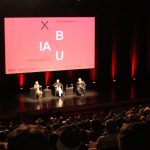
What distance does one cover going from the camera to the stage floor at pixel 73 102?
35.1 ft

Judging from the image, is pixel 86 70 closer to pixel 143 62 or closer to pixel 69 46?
pixel 69 46

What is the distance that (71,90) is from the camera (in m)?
12.6

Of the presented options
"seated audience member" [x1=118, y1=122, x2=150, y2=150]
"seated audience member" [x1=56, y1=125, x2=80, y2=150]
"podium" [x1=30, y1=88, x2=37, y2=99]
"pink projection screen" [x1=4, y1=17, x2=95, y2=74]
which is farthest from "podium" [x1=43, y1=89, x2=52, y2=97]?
"seated audience member" [x1=118, y1=122, x2=150, y2=150]

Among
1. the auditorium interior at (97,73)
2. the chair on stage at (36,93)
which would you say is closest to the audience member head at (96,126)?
the auditorium interior at (97,73)

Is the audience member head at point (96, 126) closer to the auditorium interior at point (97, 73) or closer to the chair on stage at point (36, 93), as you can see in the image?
the auditorium interior at point (97, 73)

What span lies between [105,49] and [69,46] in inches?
79.1

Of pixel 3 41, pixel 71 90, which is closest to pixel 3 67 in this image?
pixel 3 41

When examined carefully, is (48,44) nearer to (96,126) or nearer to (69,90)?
(69,90)

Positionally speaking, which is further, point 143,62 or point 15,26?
point 143,62

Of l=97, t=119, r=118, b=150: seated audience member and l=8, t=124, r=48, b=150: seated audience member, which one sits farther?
l=97, t=119, r=118, b=150: seated audience member

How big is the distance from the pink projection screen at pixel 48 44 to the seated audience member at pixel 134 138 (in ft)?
35.0

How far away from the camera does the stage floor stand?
10695 mm

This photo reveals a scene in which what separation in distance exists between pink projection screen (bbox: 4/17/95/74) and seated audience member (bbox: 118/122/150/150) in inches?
420

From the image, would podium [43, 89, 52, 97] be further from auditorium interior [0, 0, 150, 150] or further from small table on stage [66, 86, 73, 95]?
small table on stage [66, 86, 73, 95]
